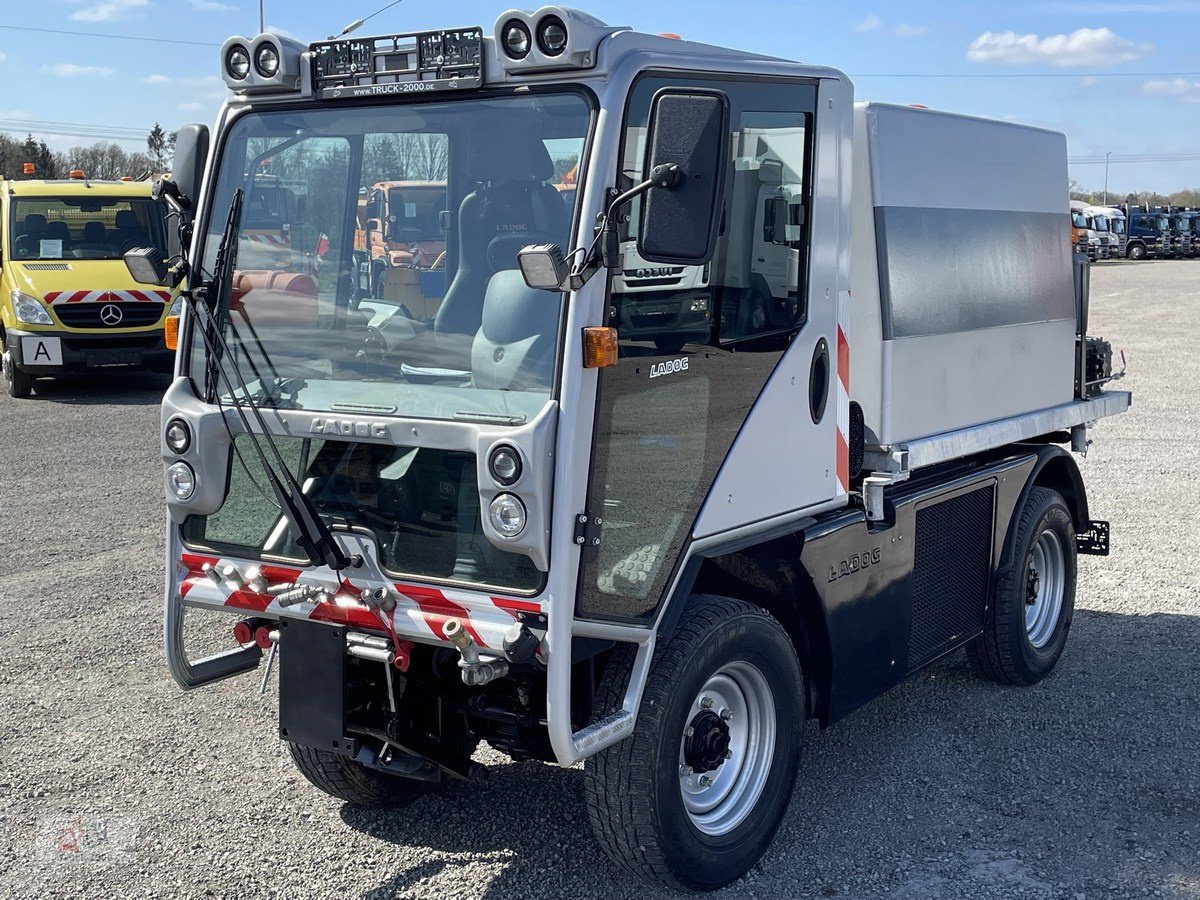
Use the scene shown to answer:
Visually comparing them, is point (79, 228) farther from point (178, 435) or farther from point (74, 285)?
point (178, 435)

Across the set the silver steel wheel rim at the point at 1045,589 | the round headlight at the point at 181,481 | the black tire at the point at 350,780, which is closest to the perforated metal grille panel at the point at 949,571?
the silver steel wheel rim at the point at 1045,589

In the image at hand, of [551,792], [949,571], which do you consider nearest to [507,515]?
[551,792]

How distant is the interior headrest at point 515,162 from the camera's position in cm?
355

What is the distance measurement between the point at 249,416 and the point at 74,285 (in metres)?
11.8

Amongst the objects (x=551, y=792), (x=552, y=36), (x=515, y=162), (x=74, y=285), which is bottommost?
(x=551, y=792)

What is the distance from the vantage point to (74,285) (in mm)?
14492

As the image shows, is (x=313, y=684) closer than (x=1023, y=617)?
Yes

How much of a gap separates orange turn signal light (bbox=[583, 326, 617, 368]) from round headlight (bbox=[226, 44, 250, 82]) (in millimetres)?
1499

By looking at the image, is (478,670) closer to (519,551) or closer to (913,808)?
(519,551)

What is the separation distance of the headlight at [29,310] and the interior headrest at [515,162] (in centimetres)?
1216

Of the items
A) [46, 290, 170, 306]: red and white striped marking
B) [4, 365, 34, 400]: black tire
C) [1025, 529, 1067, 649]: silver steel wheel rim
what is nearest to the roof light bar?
[1025, 529, 1067, 649]: silver steel wheel rim

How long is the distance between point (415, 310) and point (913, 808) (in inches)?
103

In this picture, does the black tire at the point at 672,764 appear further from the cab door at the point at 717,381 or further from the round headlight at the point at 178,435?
the round headlight at the point at 178,435

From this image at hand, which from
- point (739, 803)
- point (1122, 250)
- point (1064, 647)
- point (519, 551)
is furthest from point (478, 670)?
point (1122, 250)
